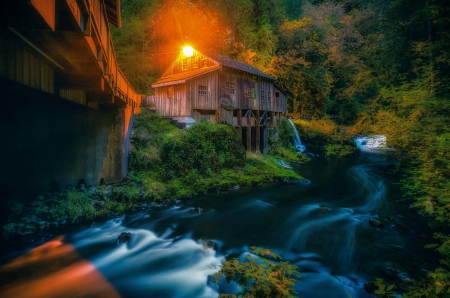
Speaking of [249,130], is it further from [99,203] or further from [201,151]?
[99,203]

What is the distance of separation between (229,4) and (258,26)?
451 cm

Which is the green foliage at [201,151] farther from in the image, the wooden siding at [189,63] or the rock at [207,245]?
the wooden siding at [189,63]

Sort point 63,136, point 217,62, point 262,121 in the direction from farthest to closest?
1. point 262,121
2. point 217,62
3. point 63,136

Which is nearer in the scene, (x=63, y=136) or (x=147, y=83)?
(x=63, y=136)

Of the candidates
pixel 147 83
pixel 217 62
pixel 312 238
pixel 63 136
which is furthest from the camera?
pixel 147 83

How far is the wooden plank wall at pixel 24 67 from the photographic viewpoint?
14.9ft

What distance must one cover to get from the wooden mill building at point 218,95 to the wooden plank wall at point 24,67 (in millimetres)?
11272

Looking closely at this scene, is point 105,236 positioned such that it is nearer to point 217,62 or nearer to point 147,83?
point 217,62

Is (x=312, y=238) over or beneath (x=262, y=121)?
beneath

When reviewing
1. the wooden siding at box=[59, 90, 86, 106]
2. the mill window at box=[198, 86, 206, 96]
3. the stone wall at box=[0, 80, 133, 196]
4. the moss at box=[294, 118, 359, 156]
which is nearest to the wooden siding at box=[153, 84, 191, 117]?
the mill window at box=[198, 86, 206, 96]

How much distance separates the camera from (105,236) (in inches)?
346

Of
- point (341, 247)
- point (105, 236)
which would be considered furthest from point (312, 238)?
point (105, 236)

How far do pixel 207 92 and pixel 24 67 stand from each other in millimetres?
14510

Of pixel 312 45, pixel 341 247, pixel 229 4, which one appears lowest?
pixel 341 247
